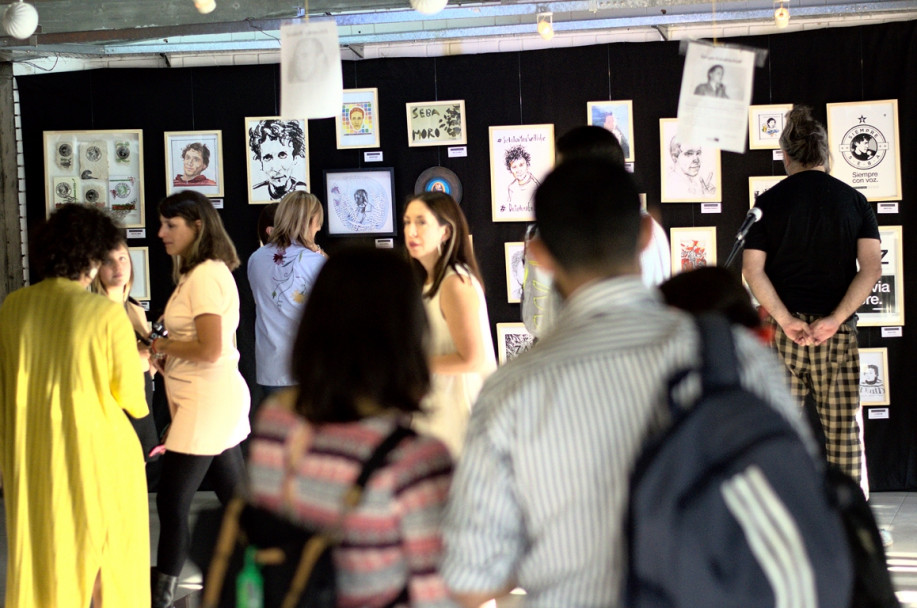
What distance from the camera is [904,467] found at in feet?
19.7

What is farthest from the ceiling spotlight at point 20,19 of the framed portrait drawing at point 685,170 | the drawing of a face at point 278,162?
the framed portrait drawing at point 685,170

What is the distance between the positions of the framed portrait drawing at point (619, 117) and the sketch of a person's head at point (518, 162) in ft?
1.52

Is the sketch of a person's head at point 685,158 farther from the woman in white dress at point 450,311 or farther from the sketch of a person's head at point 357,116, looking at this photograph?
the woman in white dress at point 450,311

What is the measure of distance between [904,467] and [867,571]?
4947 millimetres

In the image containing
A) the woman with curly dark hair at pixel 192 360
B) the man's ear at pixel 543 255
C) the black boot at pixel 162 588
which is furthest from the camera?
the black boot at pixel 162 588

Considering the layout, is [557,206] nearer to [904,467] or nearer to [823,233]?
[823,233]

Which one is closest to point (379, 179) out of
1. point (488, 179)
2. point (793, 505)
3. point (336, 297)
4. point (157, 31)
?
point (488, 179)

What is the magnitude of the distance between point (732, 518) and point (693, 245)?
5151 mm

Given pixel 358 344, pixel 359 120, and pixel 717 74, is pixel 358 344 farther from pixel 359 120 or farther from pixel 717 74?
pixel 359 120

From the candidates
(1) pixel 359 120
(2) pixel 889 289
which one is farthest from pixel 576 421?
(1) pixel 359 120

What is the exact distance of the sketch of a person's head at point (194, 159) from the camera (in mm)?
6656

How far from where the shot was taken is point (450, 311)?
3.06 metres

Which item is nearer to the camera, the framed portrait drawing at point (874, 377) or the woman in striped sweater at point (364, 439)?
the woman in striped sweater at point (364, 439)

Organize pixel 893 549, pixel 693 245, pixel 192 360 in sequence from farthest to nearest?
pixel 693 245 < pixel 893 549 < pixel 192 360
